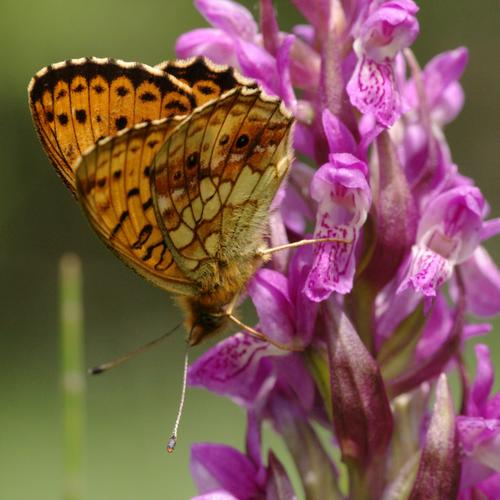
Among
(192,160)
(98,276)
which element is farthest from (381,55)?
(98,276)

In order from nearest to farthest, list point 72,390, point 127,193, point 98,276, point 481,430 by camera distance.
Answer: point 127,193 < point 481,430 < point 72,390 < point 98,276

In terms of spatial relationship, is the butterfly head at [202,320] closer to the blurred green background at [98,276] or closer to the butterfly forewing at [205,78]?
the butterfly forewing at [205,78]

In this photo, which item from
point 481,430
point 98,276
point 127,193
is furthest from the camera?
point 98,276

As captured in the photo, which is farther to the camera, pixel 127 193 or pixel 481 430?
pixel 481 430

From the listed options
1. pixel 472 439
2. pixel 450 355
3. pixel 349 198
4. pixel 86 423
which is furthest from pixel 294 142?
pixel 86 423

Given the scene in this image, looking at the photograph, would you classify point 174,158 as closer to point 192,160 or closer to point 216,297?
point 192,160

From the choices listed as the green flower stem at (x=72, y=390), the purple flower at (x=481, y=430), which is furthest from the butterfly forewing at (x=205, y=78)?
the purple flower at (x=481, y=430)

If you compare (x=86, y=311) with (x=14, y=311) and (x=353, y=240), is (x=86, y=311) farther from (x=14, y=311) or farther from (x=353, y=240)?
(x=353, y=240)

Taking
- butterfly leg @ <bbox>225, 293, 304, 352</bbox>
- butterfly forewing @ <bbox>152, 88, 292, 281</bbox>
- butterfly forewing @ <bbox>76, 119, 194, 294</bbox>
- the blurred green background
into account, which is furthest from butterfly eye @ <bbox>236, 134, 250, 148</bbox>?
the blurred green background
